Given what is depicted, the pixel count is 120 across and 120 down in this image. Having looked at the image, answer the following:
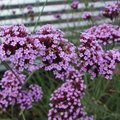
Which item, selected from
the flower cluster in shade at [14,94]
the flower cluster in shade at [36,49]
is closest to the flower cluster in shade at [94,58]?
the flower cluster in shade at [36,49]

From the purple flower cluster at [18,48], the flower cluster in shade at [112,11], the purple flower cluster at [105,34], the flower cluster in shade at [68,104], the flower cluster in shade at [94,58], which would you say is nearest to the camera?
the purple flower cluster at [18,48]

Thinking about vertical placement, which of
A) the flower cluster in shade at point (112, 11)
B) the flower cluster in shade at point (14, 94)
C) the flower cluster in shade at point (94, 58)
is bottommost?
the flower cluster in shade at point (14, 94)

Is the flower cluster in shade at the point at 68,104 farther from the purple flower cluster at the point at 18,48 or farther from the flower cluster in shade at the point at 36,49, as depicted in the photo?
the purple flower cluster at the point at 18,48

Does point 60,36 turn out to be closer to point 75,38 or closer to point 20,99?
point 20,99

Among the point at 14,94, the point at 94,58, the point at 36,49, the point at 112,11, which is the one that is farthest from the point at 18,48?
the point at 112,11

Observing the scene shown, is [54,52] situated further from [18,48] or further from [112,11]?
[112,11]

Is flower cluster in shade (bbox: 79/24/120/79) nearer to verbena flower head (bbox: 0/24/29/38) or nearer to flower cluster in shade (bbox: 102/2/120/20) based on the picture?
verbena flower head (bbox: 0/24/29/38)

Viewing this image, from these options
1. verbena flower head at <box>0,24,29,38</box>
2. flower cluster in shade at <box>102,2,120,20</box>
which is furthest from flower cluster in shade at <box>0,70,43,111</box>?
flower cluster in shade at <box>102,2,120,20</box>

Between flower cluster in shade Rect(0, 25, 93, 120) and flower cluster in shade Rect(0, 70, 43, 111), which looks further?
flower cluster in shade Rect(0, 70, 43, 111)
